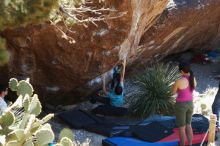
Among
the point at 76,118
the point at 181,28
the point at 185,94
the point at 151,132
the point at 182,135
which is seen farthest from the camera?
the point at 181,28

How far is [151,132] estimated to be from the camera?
32.3ft

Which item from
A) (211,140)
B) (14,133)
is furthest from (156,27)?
(14,133)

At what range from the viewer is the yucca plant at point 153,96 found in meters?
11.6

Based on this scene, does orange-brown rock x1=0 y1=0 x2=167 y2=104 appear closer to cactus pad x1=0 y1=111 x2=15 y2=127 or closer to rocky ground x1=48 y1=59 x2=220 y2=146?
rocky ground x1=48 y1=59 x2=220 y2=146

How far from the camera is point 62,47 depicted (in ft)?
33.4

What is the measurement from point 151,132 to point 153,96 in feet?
7.00

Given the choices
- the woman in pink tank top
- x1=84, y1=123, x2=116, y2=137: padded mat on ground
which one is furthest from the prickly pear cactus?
x1=84, y1=123, x2=116, y2=137: padded mat on ground

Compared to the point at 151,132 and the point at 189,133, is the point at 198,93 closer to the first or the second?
the point at 151,132

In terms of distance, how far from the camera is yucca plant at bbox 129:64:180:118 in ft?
38.2

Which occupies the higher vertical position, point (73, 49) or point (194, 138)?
point (73, 49)

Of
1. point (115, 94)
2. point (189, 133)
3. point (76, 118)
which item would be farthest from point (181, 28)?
point (189, 133)

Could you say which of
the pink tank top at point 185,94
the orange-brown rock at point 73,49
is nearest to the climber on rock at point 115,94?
the orange-brown rock at point 73,49

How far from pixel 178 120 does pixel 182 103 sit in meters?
0.36

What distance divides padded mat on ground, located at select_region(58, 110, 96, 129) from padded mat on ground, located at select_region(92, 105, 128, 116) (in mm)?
525
